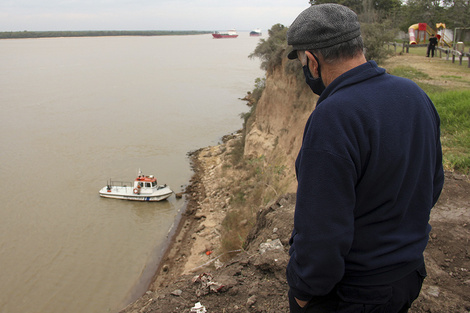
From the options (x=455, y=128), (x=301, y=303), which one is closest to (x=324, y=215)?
(x=301, y=303)

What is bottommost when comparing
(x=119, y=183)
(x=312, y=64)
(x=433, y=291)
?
(x=119, y=183)

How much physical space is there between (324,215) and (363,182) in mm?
262

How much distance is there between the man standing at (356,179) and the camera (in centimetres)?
181

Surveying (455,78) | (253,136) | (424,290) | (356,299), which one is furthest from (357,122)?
(253,136)

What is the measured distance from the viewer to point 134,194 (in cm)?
2070

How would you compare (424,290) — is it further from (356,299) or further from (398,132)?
(398,132)

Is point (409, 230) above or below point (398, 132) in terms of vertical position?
below

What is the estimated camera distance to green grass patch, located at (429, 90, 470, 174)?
793 cm

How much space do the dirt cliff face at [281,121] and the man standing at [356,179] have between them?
11.7 metres

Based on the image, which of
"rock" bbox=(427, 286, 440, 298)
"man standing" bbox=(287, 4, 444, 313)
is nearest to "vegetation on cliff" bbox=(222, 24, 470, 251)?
"rock" bbox=(427, 286, 440, 298)

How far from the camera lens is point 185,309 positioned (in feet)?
16.0

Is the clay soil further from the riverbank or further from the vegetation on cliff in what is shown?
the vegetation on cliff

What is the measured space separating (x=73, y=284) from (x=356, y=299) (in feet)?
47.4

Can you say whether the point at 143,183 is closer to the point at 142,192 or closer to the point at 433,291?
the point at 142,192
